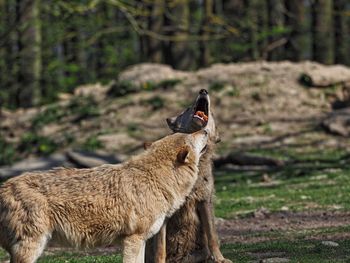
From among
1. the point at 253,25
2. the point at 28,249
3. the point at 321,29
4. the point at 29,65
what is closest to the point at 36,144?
the point at 29,65

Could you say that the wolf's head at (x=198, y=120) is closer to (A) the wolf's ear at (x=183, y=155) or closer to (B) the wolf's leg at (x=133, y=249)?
(A) the wolf's ear at (x=183, y=155)

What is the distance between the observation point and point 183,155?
848cm

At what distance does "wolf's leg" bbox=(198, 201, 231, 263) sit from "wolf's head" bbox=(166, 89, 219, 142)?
97 cm

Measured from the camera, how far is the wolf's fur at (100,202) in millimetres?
8039

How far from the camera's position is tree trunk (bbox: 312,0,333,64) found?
100 ft

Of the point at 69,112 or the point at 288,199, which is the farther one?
the point at 69,112

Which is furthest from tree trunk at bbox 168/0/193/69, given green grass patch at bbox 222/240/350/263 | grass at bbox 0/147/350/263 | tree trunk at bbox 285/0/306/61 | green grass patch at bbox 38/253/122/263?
green grass patch at bbox 222/240/350/263

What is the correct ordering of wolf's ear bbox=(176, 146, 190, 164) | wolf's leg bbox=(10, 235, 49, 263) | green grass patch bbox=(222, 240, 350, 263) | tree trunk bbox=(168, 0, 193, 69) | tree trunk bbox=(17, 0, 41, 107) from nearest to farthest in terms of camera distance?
wolf's leg bbox=(10, 235, 49, 263) → wolf's ear bbox=(176, 146, 190, 164) → green grass patch bbox=(222, 240, 350, 263) → tree trunk bbox=(17, 0, 41, 107) → tree trunk bbox=(168, 0, 193, 69)

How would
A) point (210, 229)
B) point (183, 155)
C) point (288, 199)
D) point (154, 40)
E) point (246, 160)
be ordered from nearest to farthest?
point (183, 155), point (210, 229), point (288, 199), point (246, 160), point (154, 40)

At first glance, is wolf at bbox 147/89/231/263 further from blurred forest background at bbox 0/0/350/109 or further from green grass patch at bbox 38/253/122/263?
blurred forest background at bbox 0/0/350/109

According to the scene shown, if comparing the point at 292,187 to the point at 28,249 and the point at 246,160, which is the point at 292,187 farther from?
the point at 28,249

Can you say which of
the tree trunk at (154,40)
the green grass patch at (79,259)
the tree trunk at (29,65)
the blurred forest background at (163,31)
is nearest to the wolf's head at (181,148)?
the green grass patch at (79,259)

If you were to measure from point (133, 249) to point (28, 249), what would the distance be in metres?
0.94

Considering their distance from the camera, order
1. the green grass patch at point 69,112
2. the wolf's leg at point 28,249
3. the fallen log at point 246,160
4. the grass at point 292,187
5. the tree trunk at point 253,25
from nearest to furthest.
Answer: the wolf's leg at point 28,249 < the grass at point 292,187 < the fallen log at point 246,160 < the green grass patch at point 69,112 < the tree trunk at point 253,25
